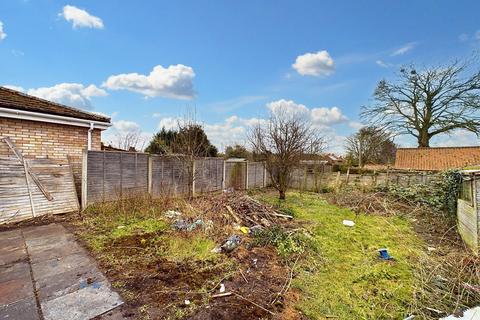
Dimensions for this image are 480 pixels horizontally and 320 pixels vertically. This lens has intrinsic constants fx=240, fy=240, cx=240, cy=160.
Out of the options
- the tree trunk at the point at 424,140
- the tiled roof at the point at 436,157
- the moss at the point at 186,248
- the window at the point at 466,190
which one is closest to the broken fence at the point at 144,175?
the moss at the point at 186,248

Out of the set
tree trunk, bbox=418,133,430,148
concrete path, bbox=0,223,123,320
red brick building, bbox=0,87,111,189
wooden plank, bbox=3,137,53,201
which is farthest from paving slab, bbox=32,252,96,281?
tree trunk, bbox=418,133,430,148

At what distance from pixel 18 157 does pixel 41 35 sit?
3908 mm

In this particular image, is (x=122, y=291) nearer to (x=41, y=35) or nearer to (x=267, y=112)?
(x=41, y=35)

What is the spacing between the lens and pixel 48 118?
281 inches

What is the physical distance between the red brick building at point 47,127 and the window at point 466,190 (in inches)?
406

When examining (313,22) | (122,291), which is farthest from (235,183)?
(122,291)

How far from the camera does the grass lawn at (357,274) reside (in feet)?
9.77

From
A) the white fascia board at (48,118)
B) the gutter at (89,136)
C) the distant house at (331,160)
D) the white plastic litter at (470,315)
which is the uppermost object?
the white fascia board at (48,118)

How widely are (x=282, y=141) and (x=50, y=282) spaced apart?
28.3 ft

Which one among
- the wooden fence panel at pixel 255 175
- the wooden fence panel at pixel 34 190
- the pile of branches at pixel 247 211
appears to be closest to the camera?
the wooden fence panel at pixel 34 190

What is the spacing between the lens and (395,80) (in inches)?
820

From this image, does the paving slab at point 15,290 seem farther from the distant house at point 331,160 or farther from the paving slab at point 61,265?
the distant house at point 331,160

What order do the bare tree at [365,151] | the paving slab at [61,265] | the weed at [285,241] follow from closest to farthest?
1. the paving slab at [61,265]
2. the weed at [285,241]
3. the bare tree at [365,151]

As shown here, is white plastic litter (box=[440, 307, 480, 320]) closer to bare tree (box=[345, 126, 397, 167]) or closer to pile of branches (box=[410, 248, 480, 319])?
pile of branches (box=[410, 248, 480, 319])
